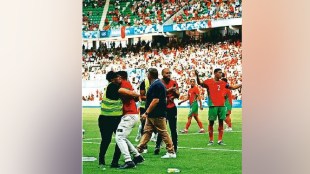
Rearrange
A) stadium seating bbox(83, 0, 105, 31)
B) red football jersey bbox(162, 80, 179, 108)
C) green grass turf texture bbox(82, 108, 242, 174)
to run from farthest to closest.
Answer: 1. stadium seating bbox(83, 0, 105, 31)
2. red football jersey bbox(162, 80, 179, 108)
3. green grass turf texture bbox(82, 108, 242, 174)

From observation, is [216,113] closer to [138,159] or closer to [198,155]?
[198,155]

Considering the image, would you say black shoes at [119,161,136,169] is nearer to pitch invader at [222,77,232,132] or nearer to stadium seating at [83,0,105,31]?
pitch invader at [222,77,232,132]

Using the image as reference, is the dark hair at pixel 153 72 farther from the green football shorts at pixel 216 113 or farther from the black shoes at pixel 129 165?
the black shoes at pixel 129 165

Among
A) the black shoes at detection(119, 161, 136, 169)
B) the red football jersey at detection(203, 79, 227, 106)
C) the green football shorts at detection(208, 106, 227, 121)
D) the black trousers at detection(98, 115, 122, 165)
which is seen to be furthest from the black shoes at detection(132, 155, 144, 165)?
the red football jersey at detection(203, 79, 227, 106)

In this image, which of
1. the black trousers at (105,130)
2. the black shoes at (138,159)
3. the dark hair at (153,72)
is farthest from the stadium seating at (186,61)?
the black shoes at (138,159)
